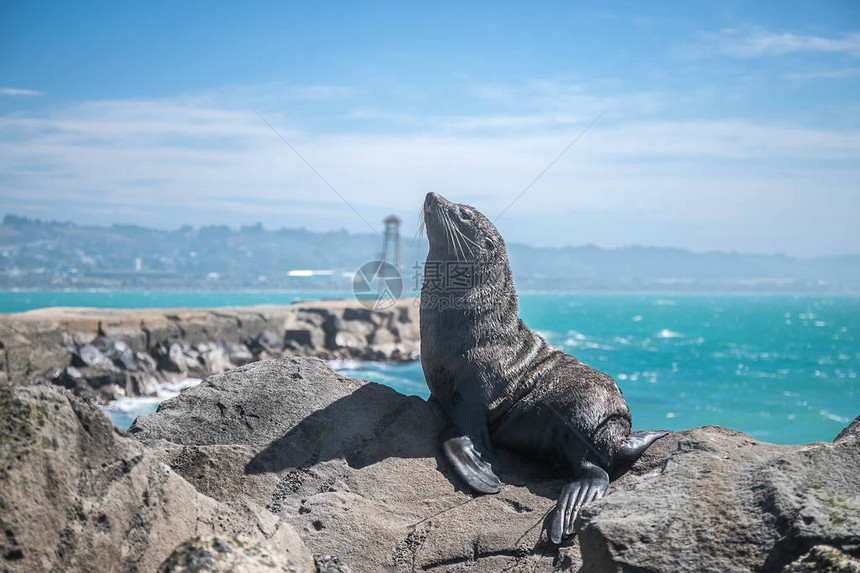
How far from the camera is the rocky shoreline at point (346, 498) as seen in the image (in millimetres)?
3047

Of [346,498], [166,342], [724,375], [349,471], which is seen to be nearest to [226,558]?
[346,498]

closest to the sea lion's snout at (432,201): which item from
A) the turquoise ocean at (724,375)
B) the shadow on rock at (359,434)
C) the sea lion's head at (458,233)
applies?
the sea lion's head at (458,233)

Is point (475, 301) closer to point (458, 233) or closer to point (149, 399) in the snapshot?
point (458, 233)

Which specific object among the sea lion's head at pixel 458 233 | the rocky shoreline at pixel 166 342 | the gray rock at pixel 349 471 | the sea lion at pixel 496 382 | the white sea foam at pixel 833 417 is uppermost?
the sea lion's head at pixel 458 233

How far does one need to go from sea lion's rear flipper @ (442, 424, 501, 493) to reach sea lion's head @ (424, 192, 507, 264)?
1.47 m

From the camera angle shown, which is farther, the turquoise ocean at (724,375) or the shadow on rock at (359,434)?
the turquoise ocean at (724,375)

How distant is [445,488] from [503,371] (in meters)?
1.13

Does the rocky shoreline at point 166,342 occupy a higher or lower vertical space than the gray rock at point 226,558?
lower

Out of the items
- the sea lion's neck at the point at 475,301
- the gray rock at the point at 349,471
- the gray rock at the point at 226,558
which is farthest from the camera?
the sea lion's neck at the point at 475,301

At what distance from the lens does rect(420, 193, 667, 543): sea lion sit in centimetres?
530

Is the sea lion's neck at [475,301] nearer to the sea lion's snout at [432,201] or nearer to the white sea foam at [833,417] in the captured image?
the sea lion's snout at [432,201]

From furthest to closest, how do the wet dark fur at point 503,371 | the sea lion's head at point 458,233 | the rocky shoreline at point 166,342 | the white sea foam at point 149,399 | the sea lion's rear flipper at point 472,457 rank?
the rocky shoreline at point 166,342 < the white sea foam at point 149,399 < the sea lion's head at point 458,233 < the wet dark fur at point 503,371 < the sea lion's rear flipper at point 472,457

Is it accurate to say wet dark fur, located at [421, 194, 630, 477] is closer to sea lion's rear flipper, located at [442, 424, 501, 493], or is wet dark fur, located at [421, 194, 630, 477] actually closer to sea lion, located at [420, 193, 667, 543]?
sea lion, located at [420, 193, 667, 543]
